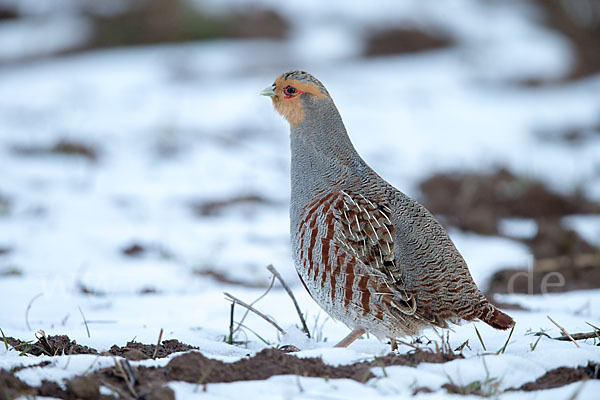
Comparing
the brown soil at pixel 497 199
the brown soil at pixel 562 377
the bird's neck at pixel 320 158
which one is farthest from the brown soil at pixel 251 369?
the brown soil at pixel 497 199

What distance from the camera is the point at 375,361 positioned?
7.52 feet

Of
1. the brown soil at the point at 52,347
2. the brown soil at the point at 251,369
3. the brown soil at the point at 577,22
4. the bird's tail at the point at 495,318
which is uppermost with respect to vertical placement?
the brown soil at the point at 577,22

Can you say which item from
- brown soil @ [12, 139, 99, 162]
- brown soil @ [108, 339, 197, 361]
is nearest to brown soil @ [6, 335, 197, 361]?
brown soil @ [108, 339, 197, 361]

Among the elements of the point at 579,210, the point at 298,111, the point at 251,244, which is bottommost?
the point at 251,244

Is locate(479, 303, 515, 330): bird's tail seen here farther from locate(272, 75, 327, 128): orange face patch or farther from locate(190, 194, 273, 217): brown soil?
locate(190, 194, 273, 217): brown soil

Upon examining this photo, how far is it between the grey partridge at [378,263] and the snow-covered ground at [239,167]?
17cm

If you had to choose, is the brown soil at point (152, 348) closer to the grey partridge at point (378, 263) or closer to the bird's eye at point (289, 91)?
the grey partridge at point (378, 263)

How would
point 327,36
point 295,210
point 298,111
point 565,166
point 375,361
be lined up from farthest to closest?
point 327,36, point 565,166, point 298,111, point 295,210, point 375,361

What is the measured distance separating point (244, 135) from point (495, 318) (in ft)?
21.0

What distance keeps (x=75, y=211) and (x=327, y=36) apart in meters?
8.66

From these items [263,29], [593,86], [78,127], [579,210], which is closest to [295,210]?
[579,210]

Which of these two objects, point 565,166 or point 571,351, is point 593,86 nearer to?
point 565,166

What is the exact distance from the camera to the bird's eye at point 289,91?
3443 millimetres

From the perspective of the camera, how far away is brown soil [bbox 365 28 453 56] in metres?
13.0
